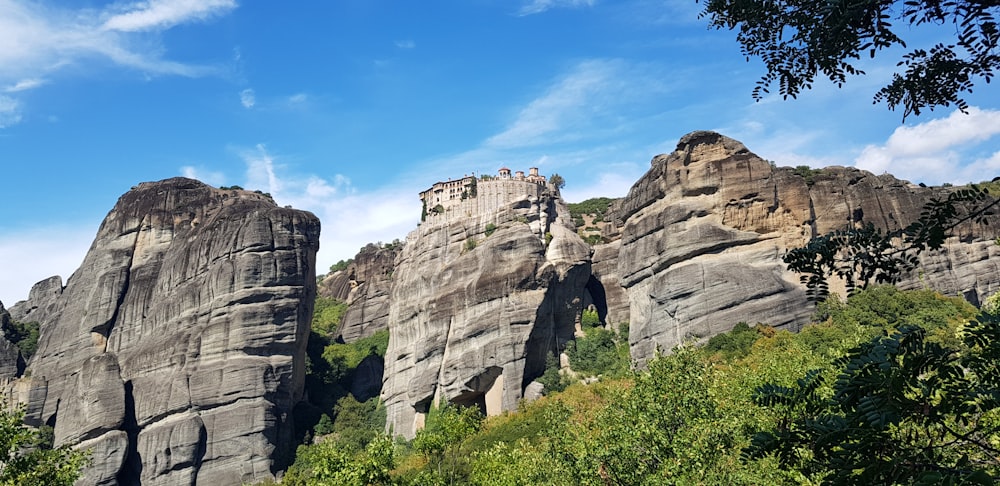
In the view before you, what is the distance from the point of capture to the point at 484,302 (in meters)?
71.3

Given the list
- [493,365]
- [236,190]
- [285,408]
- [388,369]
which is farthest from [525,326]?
[236,190]

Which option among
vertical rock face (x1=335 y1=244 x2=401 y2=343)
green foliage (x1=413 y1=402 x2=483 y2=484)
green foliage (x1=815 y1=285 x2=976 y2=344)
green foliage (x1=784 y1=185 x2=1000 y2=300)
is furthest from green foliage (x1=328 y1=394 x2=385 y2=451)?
green foliage (x1=784 y1=185 x2=1000 y2=300)

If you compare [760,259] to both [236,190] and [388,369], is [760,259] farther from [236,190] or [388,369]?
[236,190]

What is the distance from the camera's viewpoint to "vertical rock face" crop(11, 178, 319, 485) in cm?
6956

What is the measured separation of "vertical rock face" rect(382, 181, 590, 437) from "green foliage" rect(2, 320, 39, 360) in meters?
44.4

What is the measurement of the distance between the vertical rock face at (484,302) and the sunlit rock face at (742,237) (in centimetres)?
978

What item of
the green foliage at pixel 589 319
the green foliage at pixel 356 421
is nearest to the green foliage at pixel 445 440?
the green foliage at pixel 356 421

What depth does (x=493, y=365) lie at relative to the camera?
67875 mm

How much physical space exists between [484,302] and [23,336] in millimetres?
59963

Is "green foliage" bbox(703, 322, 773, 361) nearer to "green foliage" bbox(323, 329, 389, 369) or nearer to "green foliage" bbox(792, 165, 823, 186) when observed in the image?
"green foliage" bbox(792, 165, 823, 186)

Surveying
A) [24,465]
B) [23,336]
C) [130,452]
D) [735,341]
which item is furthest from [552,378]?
[23,336]

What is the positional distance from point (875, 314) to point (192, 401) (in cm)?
5666

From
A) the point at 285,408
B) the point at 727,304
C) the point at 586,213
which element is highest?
the point at 586,213

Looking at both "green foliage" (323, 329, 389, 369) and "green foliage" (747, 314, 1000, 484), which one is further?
"green foliage" (323, 329, 389, 369)
